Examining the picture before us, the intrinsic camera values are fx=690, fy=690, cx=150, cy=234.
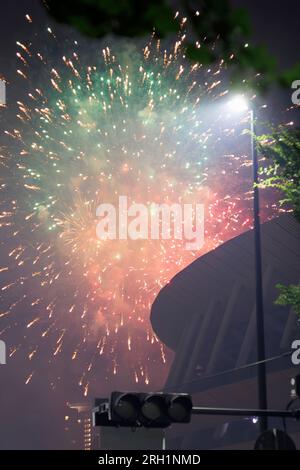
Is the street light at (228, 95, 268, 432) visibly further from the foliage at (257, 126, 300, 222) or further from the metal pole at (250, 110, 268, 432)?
the foliage at (257, 126, 300, 222)

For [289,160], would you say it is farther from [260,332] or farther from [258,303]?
[260,332]

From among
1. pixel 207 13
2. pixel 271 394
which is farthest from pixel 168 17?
pixel 271 394

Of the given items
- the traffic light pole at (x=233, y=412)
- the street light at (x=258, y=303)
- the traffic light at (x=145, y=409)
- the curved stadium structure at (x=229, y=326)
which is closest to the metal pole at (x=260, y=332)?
the street light at (x=258, y=303)

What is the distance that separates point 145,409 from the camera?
1083 cm

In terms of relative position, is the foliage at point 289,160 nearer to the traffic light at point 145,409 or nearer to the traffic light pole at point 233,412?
the traffic light pole at point 233,412

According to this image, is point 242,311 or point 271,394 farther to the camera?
point 242,311

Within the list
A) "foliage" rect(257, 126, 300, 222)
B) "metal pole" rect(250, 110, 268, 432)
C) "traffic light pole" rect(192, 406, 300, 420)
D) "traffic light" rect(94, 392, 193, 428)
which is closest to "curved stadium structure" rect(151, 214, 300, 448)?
"metal pole" rect(250, 110, 268, 432)

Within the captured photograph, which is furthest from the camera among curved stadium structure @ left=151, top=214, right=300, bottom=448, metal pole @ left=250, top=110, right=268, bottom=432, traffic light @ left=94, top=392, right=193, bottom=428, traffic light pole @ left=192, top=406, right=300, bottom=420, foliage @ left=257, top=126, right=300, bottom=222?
curved stadium structure @ left=151, top=214, right=300, bottom=448

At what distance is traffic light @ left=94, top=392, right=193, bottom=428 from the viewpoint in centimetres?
1079

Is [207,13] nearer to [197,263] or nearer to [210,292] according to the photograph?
[197,263]

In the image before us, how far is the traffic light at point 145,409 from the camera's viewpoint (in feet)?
35.4

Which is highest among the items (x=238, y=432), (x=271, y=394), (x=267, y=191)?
(x=267, y=191)

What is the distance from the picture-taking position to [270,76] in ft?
9.50
